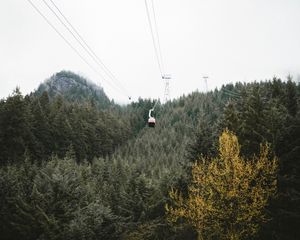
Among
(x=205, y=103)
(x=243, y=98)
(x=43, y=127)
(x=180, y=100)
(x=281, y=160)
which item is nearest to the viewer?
(x=281, y=160)

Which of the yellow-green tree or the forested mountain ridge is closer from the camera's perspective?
the yellow-green tree

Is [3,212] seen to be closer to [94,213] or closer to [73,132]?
[94,213]

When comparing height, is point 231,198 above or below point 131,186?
below

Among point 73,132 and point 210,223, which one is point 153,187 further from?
point 73,132

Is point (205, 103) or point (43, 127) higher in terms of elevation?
point (205, 103)

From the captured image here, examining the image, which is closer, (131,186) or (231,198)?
(231,198)

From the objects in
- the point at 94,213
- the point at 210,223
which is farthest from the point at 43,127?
the point at 210,223

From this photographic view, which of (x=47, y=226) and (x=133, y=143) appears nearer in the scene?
(x=47, y=226)

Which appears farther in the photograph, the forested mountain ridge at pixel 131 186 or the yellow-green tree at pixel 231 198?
the forested mountain ridge at pixel 131 186

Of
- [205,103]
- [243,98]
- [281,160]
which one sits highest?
[205,103]

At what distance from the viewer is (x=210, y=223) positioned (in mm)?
24797

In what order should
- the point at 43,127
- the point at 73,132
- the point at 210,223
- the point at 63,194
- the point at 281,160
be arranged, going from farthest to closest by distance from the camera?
the point at 73,132 < the point at 43,127 < the point at 63,194 < the point at 281,160 < the point at 210,223

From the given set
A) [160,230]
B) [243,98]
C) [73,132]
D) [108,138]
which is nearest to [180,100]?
[108,138]

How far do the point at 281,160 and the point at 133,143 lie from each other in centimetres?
9044
